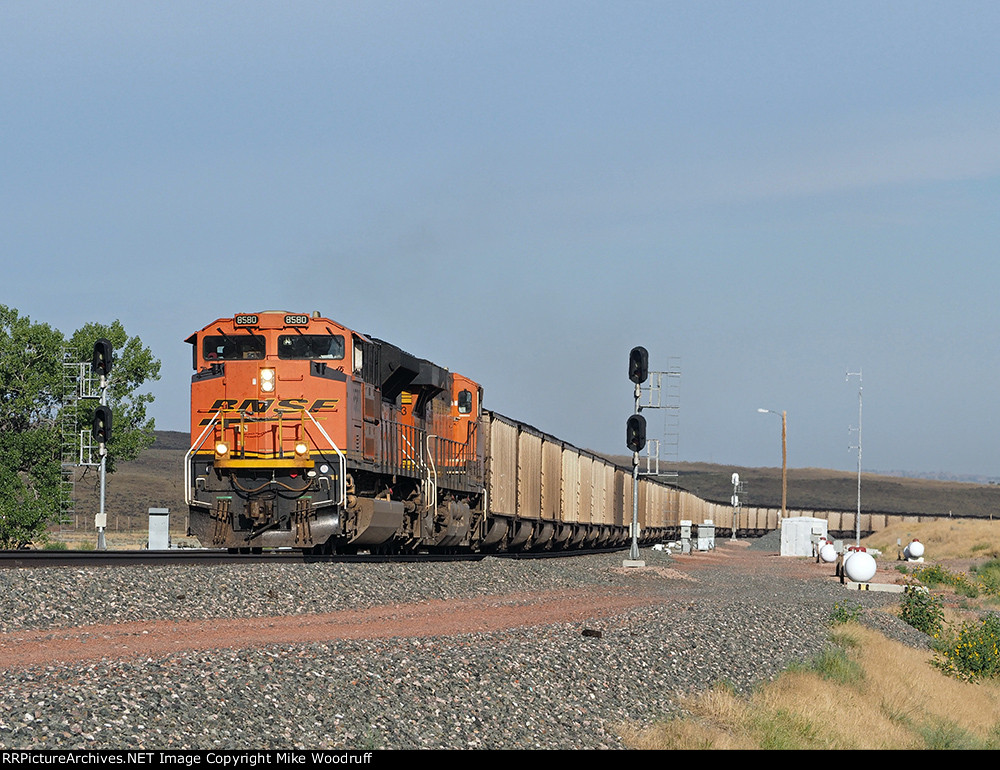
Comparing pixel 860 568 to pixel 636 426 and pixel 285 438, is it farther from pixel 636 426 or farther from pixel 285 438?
pixel 285 438

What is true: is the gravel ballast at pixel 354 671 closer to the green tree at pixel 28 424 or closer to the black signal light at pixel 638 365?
the black signal light at pixel 638 365

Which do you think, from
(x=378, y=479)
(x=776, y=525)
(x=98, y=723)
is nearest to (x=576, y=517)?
(x=378, y=479)

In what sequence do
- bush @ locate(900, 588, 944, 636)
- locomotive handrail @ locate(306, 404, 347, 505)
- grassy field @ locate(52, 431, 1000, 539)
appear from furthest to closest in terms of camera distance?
1. grassy field @ locate(52, 431, 1000, 539)
2. bush @ locate(900, 588, 944, 636)
3. locomotive handrail @ locate(306, 404, 347, 505)

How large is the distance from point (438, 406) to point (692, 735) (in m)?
18.2

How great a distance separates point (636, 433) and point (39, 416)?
26.7 m

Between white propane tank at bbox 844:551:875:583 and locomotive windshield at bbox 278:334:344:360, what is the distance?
683 inches

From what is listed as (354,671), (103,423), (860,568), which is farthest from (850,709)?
(103,423)

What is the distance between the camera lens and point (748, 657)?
1438cm

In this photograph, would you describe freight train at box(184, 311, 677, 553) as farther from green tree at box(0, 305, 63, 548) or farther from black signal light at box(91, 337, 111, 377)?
green tree at box(0, 305, 63, 548)

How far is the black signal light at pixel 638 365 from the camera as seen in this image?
2978 cm

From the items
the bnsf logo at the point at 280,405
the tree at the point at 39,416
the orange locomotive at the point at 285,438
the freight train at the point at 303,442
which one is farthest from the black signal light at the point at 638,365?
the tree at the point at 39,416

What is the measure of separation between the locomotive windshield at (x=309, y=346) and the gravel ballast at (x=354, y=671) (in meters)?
4.15

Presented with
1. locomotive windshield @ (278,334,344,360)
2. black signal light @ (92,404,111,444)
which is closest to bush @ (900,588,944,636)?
locomotive windshield @ (278,334,344,360)

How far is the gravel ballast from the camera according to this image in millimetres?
7781
